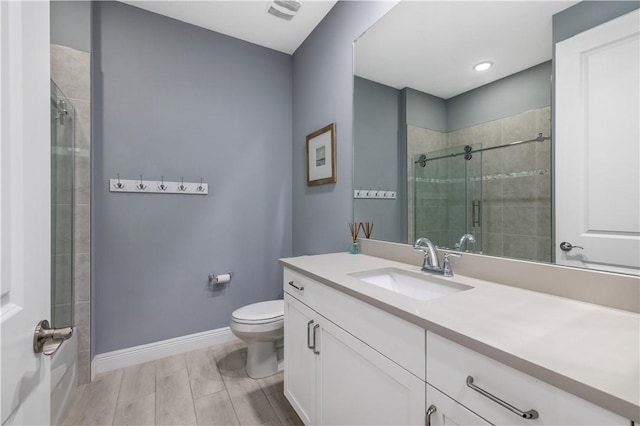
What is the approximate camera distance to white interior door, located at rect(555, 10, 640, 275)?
79 centimetres

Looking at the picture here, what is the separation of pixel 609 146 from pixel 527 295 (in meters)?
0.51

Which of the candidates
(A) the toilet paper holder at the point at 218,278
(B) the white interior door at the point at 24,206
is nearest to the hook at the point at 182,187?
(A) the toilet paper holder at the point at 218,278

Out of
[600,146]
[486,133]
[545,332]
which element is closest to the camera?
[545,332]

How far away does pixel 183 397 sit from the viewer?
1729 mm

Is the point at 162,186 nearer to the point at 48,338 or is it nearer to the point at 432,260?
the point at 48,338

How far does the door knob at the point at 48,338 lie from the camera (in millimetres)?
556

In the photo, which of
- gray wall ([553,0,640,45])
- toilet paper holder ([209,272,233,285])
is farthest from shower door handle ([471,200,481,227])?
toilet paper holder ([209,272,233,285])

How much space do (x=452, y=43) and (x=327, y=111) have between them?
1015 mm

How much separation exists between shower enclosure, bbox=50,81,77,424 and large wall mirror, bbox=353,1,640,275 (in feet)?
5.75

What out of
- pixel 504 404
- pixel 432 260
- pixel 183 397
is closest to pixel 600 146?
pixel 432 260

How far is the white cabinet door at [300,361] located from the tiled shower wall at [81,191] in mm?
1360

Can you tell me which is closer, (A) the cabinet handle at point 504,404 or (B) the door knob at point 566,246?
(A) the cabinet handle at point 504,404

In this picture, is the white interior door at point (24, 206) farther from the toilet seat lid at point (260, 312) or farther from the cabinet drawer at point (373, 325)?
the toilet seat lid at point (260, 312)

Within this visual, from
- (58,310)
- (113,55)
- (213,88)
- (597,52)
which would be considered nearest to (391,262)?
(597,52)
